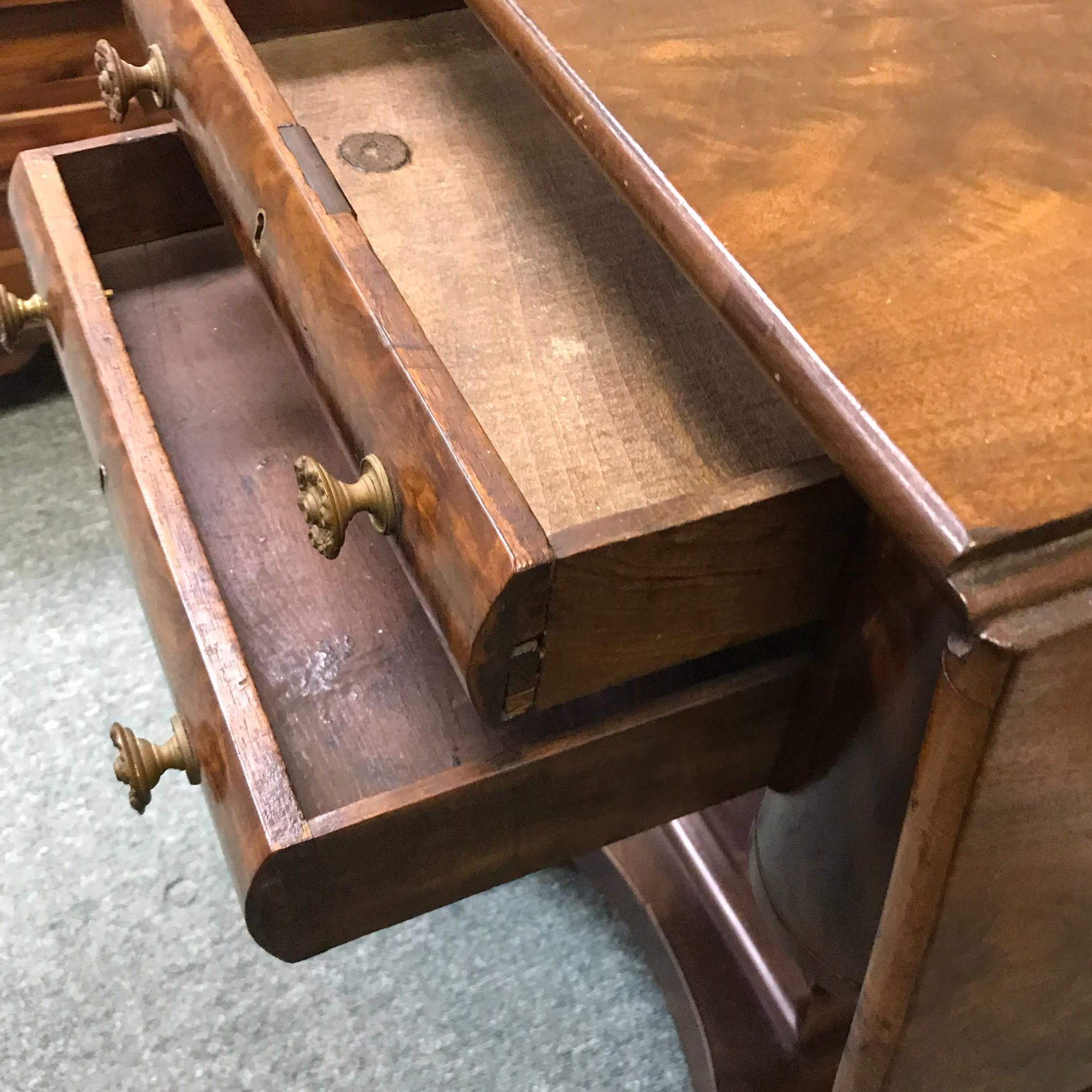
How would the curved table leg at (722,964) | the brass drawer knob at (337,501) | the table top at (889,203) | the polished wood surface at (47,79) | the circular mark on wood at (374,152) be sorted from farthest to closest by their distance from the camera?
1. the polished wood surface at (47,79)
2. the curved table leg at (722,964)
3. the circular mark on wood at (374,152)
4. the brass drawer knob at (337,501)
5. the table top at (889,203)

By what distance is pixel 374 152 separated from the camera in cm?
68

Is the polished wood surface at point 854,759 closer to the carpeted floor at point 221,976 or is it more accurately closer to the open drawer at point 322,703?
the open drawer at point 322,703

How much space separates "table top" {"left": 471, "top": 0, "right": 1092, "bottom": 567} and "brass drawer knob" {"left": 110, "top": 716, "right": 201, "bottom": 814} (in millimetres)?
320

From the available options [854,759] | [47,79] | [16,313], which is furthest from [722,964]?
[47,79]

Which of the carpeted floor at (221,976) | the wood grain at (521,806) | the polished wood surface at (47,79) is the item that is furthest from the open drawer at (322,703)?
the polished wood surface at (47,79)

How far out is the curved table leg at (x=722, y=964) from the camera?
2.65ft

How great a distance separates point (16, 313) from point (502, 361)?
333 mm

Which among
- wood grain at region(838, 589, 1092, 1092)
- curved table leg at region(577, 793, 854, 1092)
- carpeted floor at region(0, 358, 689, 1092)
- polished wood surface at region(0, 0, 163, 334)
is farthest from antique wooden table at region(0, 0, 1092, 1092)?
polished wood surface at region(0, 0, 163, 334)

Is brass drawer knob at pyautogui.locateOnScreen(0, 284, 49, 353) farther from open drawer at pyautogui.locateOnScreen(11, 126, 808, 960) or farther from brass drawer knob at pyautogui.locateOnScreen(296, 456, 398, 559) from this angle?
brass drawer knob at pyautogui.locateOnScreen(296, 456, 398, 559)

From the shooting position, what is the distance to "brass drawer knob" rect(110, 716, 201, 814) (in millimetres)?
532

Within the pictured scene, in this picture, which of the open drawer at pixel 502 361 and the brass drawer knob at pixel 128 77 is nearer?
the open drawer at pixel 502 361

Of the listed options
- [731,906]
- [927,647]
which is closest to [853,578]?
[927,647]

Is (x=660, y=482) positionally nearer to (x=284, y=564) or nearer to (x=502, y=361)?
(x=502, y=361)

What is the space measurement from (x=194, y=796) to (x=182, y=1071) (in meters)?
0.25
